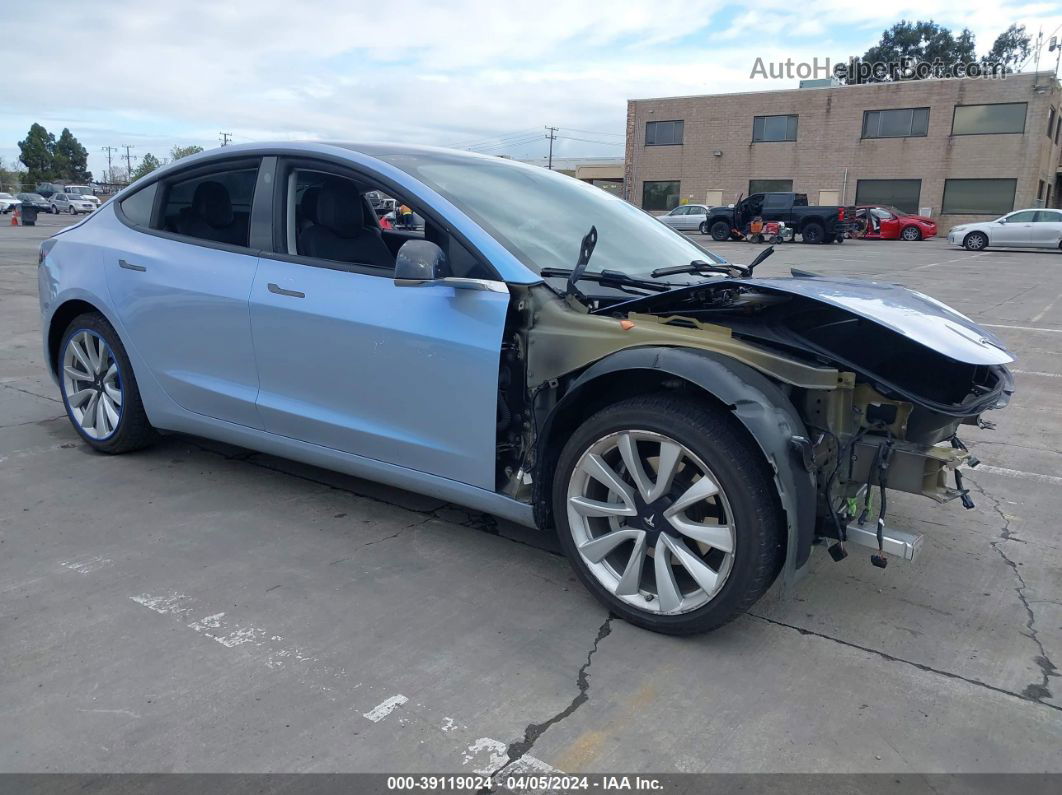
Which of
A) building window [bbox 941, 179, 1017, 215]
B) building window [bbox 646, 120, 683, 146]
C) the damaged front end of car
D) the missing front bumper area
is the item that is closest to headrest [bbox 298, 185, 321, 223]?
the damaged front end of car

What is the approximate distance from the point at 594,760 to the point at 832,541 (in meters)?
1.23

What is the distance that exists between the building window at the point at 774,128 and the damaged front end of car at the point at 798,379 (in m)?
43.4

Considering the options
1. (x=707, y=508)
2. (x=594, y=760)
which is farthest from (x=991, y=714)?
(x=594, y=760)

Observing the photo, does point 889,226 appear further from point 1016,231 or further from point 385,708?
point 385,708

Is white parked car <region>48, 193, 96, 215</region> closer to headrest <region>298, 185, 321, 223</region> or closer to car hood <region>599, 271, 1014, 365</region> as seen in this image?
headrest <region>298, 185, 321, 223</region>

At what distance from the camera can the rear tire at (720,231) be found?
32094 millimetres

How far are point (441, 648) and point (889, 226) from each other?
3597cm

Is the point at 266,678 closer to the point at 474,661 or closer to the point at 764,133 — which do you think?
the point at 474,661

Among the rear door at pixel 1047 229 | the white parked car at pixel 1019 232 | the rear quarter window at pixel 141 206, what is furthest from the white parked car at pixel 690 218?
the rear quarter window at pixel 141 206

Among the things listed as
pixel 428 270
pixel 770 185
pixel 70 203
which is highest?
pixel 770 185

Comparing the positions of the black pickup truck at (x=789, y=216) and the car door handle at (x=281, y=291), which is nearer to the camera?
the car door handle at (x=281, y=291)

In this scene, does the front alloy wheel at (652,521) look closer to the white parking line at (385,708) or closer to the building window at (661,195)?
the white parking line at (385,708)

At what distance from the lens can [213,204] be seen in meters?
4.29

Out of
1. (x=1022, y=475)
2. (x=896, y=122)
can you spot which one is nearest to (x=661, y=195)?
(x=896, y=122)
